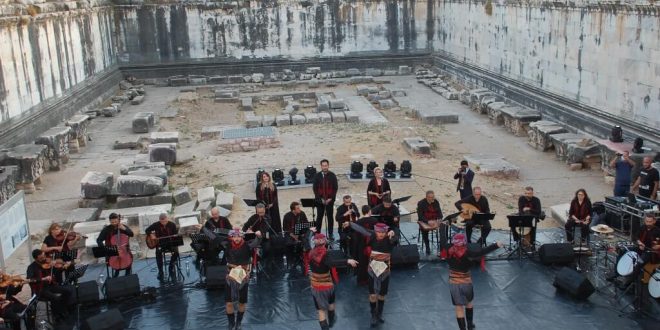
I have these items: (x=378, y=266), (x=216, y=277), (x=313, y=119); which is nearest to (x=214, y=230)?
(x=216, y=277)

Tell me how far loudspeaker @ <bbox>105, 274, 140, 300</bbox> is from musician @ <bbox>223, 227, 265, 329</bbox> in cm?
178

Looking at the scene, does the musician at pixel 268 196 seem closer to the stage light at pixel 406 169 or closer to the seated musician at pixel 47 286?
the seated musician at pixel 47 286

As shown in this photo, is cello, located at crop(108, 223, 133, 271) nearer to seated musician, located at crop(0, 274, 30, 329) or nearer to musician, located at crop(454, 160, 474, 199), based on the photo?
seated musician, located at crop(0, 274, 30, 329)

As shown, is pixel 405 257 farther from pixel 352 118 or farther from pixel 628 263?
pixel 352 118

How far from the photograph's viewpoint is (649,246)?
912cm

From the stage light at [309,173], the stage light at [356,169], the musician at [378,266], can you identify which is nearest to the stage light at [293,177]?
the stage light at [309,173]

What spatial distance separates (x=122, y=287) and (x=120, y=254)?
0.63 meters

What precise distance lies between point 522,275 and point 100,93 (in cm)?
2239

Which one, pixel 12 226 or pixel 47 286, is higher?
pixel 12 226

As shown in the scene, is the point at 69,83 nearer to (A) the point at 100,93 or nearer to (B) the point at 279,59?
(A) the point at 100,93

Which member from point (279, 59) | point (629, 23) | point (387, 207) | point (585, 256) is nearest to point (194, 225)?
point (387, 207)

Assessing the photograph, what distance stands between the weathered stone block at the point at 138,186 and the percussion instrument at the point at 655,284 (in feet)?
33.4

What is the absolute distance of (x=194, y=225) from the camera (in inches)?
498

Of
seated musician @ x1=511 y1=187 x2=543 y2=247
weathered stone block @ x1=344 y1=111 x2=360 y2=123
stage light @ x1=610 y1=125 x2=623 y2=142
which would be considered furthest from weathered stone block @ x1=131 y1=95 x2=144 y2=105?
seated musician @ x1=511 y1=187 x2=543 y2=247
